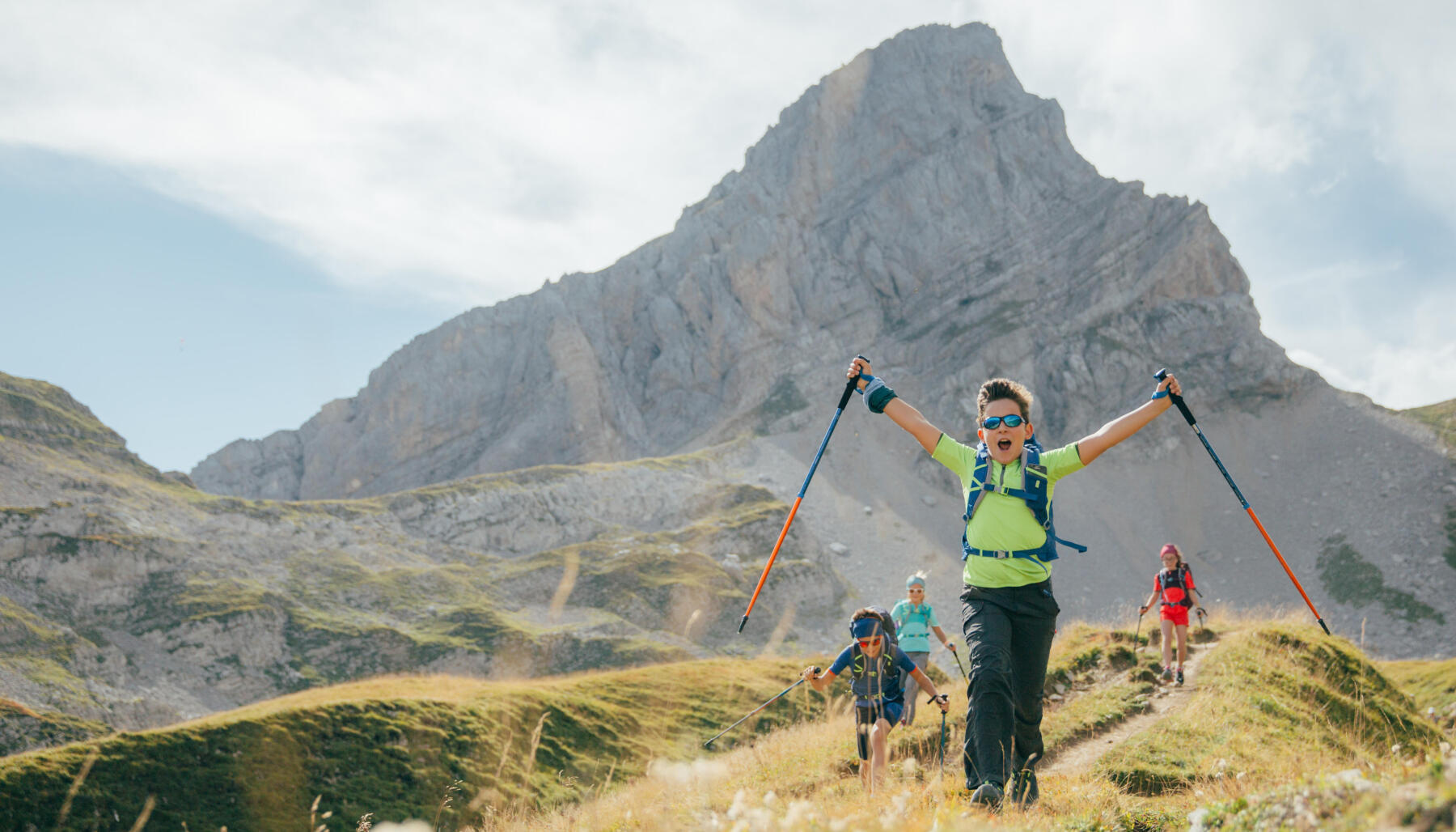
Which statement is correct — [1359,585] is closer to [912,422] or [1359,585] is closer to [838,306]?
[838,306]

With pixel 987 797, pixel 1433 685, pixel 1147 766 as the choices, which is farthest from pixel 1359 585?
pixel 987 797

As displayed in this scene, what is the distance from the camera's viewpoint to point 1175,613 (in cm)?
1425

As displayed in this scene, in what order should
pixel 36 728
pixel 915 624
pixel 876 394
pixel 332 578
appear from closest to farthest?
1. pixel 876 394
2. pixel 915 624
3. pixel 36 728
4. pixel 332 578

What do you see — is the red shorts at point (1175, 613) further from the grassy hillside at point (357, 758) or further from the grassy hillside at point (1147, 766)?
the grassy hillside at point (357, 758)

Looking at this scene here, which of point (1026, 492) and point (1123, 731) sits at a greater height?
point (1026, 492)

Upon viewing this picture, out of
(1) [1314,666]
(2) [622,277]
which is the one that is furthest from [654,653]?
(2) [622,277]

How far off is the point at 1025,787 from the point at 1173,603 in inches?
383

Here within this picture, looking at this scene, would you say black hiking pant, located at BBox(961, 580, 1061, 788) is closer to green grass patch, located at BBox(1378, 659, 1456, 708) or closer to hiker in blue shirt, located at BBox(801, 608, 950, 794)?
hiker in blue shirt, located at BBox(801, 608, 950, 794)

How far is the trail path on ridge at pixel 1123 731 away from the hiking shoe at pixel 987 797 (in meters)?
4.79

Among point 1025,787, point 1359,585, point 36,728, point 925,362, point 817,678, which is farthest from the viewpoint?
point 925,362

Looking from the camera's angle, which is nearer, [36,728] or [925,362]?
[36,728]

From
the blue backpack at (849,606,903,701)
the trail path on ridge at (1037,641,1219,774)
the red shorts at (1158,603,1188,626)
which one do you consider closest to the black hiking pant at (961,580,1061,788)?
the blue backpack at (849,606,903,701)

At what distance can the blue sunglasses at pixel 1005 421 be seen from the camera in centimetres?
667

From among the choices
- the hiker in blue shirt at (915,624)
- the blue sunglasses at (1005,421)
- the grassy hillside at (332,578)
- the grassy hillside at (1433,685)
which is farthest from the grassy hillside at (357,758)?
the grassy hillside at (332,578)
